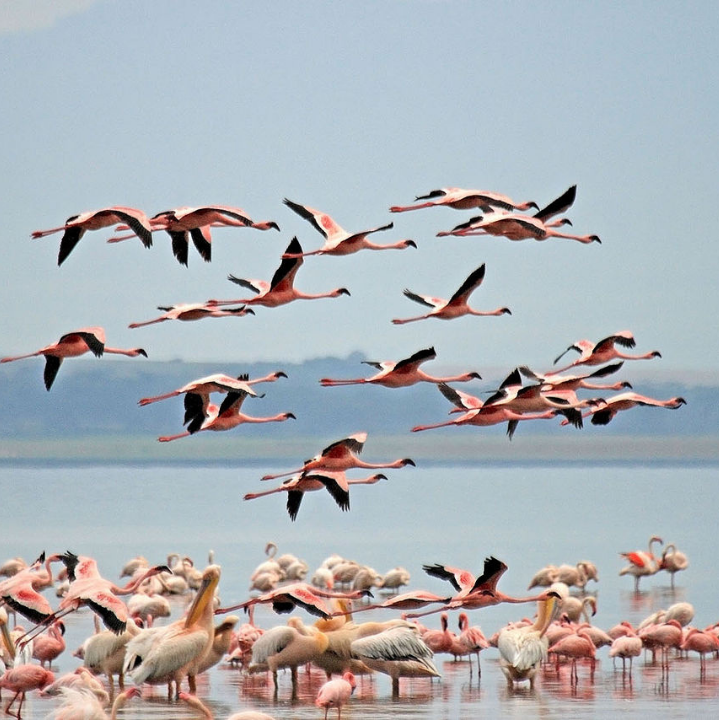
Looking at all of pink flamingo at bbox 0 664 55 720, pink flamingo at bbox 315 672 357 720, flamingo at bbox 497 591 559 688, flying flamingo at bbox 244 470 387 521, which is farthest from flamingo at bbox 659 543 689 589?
pink flamingo at bbox 0 664 55 720

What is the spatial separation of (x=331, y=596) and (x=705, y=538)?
20123mm

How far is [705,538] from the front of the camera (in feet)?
104

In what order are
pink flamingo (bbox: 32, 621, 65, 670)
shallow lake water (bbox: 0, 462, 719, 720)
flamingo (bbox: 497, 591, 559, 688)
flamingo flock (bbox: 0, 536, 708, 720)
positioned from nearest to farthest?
flamingo flock (bbox: 0, 536, 708, 720)
shallow lake water (bbox: 0, 462, 719, 720)
flamingo (bbox: 497, 591, 559, 688)
pink flamingo (bbox: 32, 621, 65, 670)

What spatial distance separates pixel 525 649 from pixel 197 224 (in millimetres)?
4345

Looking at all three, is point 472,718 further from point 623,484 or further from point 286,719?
point 623,484

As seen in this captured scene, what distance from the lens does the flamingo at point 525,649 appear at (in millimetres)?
13195

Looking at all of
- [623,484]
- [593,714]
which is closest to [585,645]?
[593,714]

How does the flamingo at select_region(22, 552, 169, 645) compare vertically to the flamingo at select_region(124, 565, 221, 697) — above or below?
above

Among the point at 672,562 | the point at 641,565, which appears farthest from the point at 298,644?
the point at 672,562

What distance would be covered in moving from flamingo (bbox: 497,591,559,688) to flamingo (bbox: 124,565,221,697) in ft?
8.60

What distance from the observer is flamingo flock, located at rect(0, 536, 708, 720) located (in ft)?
38.3

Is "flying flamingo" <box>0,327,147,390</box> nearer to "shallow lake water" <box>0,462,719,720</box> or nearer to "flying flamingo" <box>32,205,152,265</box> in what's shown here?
"flying flamingo" <box>32,205,152,265</box>

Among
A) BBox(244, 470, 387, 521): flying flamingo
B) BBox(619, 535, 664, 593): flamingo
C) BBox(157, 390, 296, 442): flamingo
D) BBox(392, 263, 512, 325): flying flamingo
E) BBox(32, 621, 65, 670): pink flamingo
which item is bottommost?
BBox(32, 621, 65, 670): pink flamingo

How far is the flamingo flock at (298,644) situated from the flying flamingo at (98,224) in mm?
2373
